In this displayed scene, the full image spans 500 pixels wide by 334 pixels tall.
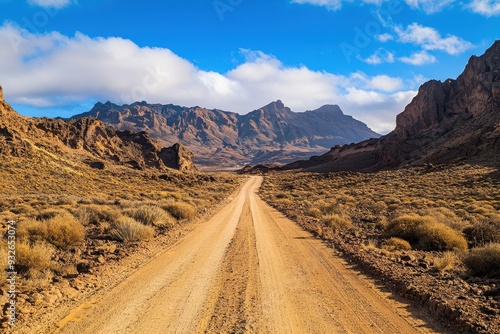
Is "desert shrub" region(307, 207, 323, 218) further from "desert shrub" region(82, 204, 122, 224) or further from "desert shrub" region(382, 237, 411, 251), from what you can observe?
"desert shrub" region(82, 204, 122, 224)

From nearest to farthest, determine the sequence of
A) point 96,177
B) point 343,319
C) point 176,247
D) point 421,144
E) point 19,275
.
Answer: point 343,319, point 19,275, point 176,247, point 96,177, point 421,144

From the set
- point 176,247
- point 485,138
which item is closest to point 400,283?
point 176,247

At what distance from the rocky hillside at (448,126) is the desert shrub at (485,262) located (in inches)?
2120

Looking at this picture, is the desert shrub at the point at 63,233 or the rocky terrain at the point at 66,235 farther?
the desert shrub at the point at 63,233

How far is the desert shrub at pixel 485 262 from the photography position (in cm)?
789

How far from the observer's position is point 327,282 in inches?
304

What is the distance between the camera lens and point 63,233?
10.4 metres

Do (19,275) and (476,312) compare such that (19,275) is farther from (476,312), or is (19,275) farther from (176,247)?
(476,312)

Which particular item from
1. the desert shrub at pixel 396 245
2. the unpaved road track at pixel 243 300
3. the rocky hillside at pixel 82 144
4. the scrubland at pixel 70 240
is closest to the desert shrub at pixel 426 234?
the desert shrub at pixel 396 245

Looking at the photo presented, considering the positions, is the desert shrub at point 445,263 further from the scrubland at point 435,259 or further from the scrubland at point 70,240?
the scrubland at point 70,240

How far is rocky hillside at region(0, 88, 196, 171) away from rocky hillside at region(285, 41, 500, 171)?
57.5 metres

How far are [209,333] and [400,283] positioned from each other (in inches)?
188

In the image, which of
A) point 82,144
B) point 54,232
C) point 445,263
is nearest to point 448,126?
point 82,144

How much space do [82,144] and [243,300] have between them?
74.8 meters
